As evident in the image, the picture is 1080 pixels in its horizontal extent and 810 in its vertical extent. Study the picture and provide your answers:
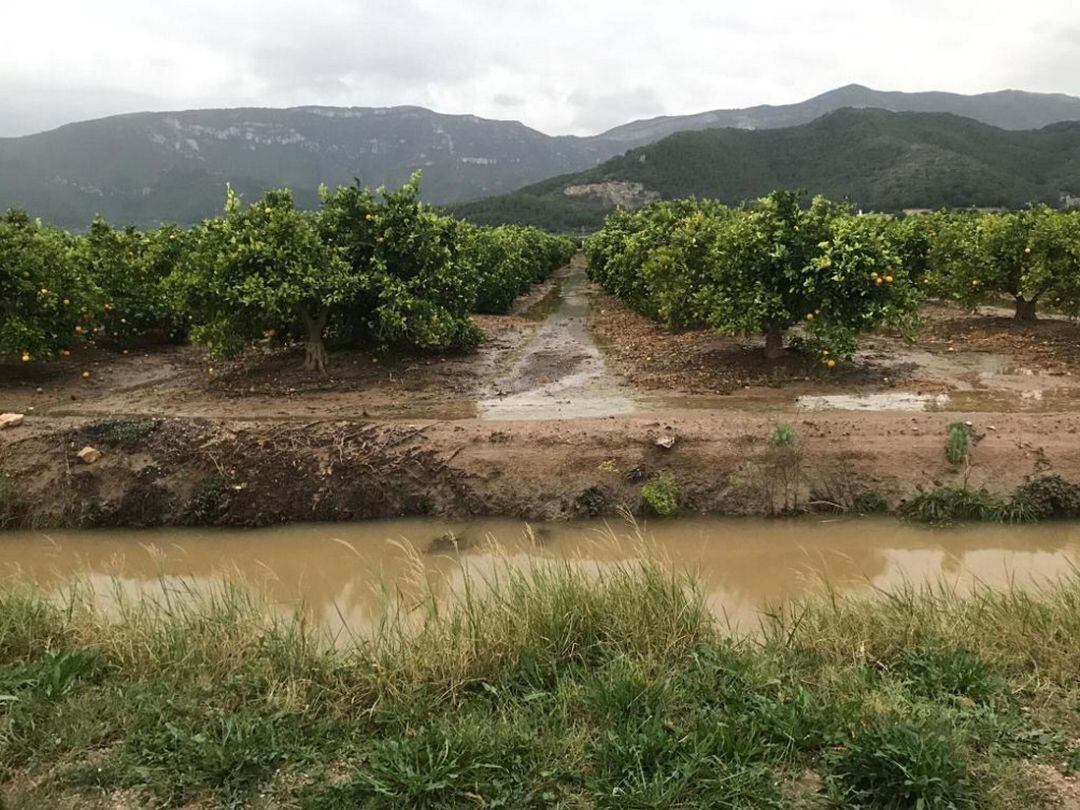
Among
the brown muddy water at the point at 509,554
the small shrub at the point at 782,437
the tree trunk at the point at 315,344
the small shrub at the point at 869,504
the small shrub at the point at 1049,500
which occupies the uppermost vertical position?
the tree trunk at the point at 315,344

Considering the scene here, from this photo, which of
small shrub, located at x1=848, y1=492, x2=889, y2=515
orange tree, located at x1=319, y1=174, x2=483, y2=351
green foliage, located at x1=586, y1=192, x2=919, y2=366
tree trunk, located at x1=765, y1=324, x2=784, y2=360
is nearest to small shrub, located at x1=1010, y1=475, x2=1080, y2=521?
small shrub, located at x1=848, y1=492, x2=889, y2=515

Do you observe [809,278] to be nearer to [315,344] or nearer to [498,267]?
[315,344]

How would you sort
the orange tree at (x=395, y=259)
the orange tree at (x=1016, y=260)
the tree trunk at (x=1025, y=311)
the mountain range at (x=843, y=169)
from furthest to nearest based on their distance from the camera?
1. the mountain range at (x=843, y=169)
2. the tree trunk at (x=1025, y=311)
3. the orange tree at (x=1016, y=260)
4. the orange tree at (x=395, y=259)

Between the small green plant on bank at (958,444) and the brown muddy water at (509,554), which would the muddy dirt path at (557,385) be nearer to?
the brown muddy water at (509,554)

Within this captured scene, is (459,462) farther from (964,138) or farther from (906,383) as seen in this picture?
(964,138)

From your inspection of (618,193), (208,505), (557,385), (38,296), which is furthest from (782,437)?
(618,193)

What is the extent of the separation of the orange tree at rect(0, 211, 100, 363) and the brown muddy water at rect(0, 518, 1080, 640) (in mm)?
5604

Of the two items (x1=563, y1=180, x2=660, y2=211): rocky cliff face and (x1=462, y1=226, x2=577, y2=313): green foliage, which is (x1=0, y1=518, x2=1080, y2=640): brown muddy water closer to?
(x1=462, y1=226, x2=577, y2=313): green foliage

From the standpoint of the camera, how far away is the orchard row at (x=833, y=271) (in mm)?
12250

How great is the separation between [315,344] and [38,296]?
5.23 meters

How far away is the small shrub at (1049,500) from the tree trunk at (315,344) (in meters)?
12.2

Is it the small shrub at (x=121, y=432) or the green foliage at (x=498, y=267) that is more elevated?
the green foliage at (x=498, y=267)

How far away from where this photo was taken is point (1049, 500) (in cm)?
849

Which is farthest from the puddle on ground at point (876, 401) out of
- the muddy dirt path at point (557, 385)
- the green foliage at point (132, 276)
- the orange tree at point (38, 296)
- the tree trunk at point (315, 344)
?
the orange tree at point (38, 296)
